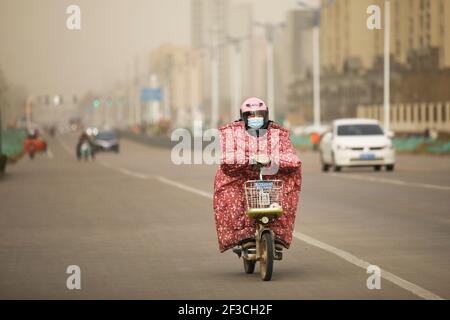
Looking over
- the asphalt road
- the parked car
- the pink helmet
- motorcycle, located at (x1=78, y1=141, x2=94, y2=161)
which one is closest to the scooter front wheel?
the asphalt road

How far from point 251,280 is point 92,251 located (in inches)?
158

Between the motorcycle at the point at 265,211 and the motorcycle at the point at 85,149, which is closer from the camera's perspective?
the motorcycle at the point at 265,211

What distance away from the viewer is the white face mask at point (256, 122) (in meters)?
13.2

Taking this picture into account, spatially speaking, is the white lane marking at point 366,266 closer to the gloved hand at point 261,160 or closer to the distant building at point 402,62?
the gloved hand at point 261,160

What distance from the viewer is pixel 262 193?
42.4 ft

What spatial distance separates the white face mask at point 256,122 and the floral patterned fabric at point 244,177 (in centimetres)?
12

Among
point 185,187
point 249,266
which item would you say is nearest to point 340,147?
point 185,187

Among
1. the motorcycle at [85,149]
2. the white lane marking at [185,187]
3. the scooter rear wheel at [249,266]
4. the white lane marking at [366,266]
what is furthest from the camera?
the motorcycle at [85,149]

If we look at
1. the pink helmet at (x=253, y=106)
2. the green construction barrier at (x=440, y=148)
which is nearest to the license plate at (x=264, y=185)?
the pink helmet at (x=253, y=106)

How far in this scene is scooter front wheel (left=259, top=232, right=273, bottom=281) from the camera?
506 inches

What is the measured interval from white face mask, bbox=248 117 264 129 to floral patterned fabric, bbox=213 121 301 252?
4.8 inches

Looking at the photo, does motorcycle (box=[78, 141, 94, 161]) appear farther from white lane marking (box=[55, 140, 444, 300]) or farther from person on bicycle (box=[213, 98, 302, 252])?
person on bicycle (box=[213, 98, 302, 252])

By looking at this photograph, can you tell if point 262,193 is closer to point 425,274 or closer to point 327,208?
point 425,274

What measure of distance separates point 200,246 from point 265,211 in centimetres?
449
